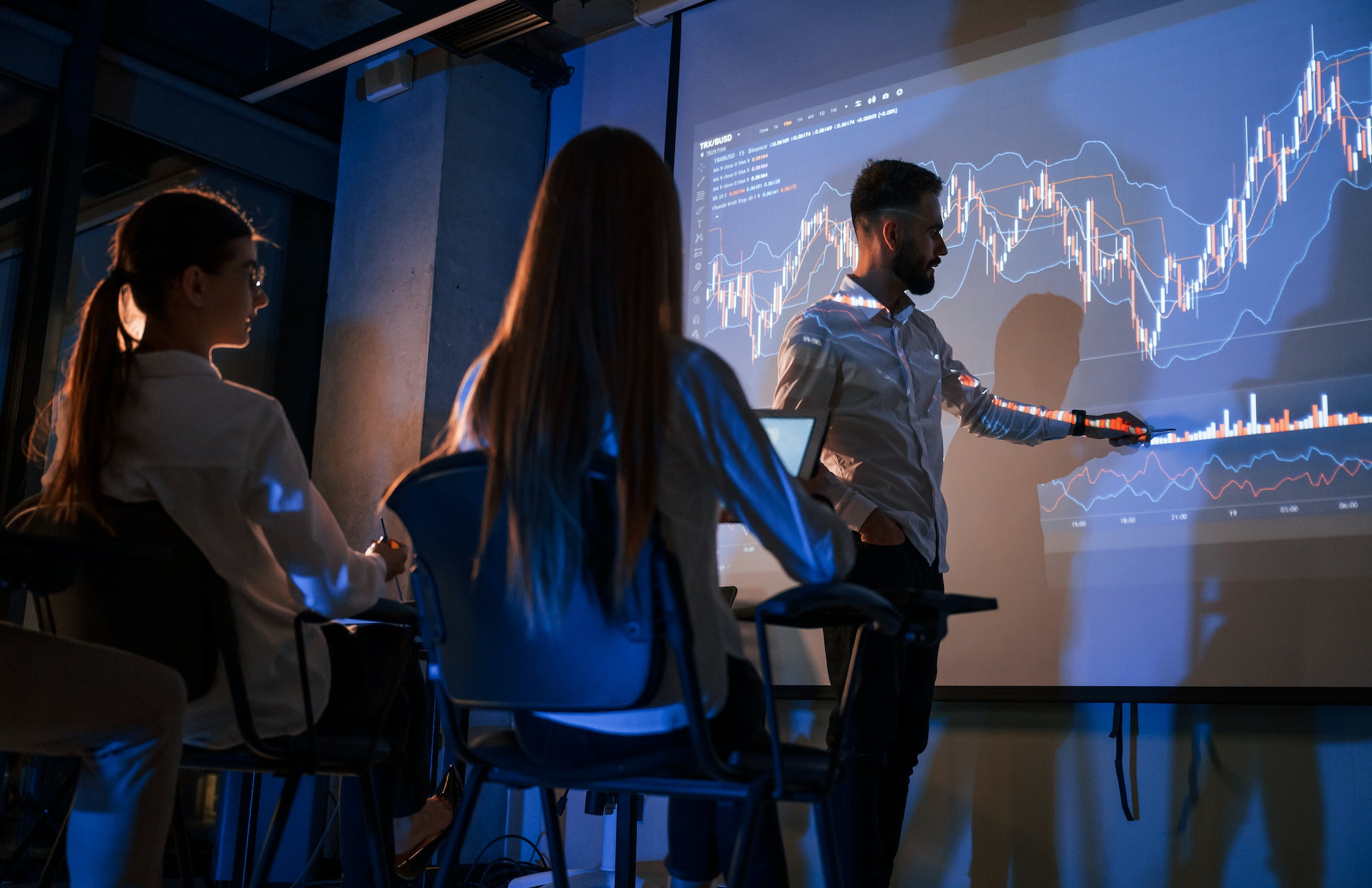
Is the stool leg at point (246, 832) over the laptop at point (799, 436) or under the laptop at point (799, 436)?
under

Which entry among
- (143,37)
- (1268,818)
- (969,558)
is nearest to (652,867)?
(969,558)

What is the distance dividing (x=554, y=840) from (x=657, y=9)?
129 inches

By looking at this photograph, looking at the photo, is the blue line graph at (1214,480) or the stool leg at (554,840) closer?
the stool leg at (554,840)

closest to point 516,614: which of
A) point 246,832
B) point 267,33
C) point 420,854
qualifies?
point 420,854

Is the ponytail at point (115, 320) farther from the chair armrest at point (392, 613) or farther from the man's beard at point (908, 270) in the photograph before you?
the man's beard at point (908, 270)

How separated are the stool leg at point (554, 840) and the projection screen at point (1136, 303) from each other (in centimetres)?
176

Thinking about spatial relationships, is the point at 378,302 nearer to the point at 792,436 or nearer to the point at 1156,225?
the point at 1156,225

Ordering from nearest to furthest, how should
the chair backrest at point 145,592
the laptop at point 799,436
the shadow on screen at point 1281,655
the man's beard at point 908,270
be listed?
the chair backrest at point 145,592 → the laptop at point 799,436 → the shadow on screen at point 1281,655 → the man's beard at point 908,270

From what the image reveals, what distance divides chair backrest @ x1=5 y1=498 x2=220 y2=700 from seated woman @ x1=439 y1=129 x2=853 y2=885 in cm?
47

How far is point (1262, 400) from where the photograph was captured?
266 centimetres

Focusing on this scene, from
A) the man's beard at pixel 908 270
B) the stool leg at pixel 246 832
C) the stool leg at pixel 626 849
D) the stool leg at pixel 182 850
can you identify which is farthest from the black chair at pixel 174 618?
the man's beard at pixel 908 270

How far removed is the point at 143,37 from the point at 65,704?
3.79 meters

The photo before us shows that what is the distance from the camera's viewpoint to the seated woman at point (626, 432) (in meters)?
1.29

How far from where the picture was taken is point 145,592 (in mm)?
1627
